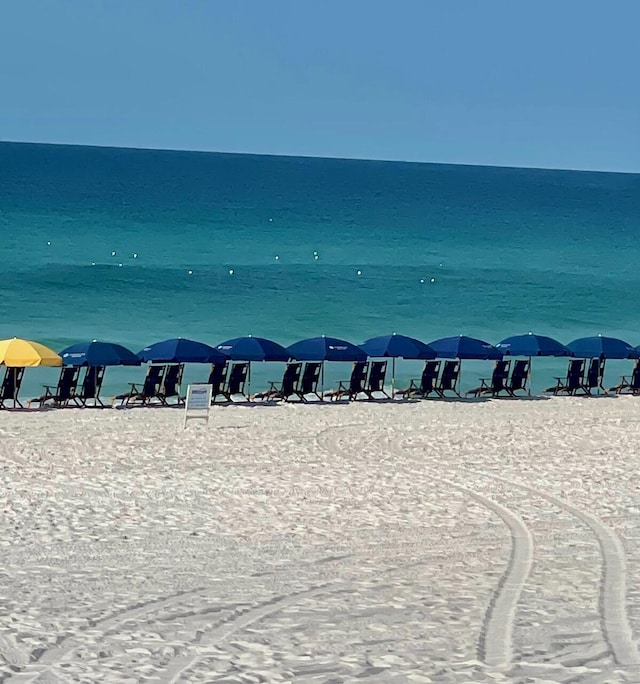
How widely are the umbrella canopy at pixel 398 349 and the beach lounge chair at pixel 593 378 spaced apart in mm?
2990

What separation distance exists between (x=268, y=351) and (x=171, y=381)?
1483 mm

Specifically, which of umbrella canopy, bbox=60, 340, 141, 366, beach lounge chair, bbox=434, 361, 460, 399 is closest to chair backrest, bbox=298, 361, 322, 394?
beach lounge chair, bbox=434, 361, 460, 399

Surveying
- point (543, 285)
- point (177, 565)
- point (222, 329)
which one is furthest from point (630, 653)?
point (543, 285)

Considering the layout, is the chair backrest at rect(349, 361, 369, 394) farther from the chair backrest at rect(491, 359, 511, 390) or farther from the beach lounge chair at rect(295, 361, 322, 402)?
the chair backrest at rect(491, 359, 511, 390)

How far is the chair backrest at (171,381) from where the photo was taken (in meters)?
16.8

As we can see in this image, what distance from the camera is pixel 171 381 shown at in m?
16.8

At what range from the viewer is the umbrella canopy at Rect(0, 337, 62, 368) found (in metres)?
15.8

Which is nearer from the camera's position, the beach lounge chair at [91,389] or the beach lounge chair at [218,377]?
the beach lounge chair at [91,389]

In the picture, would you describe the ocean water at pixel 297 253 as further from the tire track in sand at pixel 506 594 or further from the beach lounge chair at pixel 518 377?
the tire track in sand at pixel 506 594

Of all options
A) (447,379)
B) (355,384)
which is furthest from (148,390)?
(447,379)

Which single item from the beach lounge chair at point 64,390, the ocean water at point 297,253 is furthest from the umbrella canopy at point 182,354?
the ocean water at point 297,253

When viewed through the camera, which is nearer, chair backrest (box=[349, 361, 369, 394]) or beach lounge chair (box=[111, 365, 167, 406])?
beach lounge chair (box=[111, 365, 167, 406])

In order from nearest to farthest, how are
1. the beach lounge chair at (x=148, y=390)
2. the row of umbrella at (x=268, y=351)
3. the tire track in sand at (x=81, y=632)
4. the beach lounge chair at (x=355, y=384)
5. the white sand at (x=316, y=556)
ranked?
the tire track in sand at (x=81, y=632)
the white sand at (x=316, y=556)
the row of umbrella at (x=268, y=351)
the beach lounge chair at (x=148, y=390)
the beach lounge chair at (x=355, y=384)

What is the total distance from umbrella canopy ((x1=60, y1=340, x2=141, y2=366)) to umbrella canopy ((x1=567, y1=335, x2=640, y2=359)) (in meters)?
7.16
